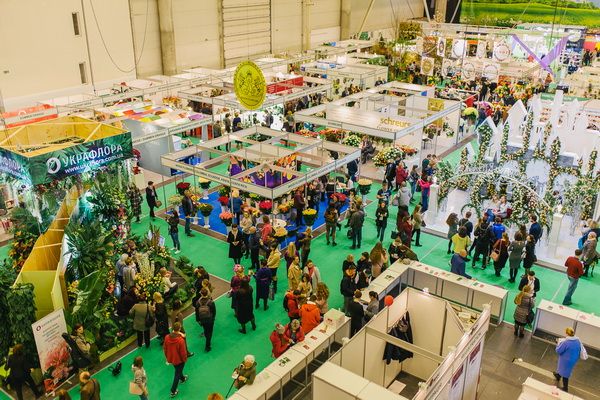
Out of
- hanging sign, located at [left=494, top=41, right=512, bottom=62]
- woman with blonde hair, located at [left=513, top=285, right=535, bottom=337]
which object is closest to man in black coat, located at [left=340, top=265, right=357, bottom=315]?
woman with blonde hair, located at [left=513, top=285, right=535, bottom=337]

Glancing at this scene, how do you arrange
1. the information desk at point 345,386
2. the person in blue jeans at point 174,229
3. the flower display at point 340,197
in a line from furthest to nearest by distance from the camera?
the flower display at point 340,197 < the person in blue jeans at point 174,229 < the information desk at point 345,386

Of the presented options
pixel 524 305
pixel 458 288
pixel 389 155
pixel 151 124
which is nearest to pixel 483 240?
pixel 458 288

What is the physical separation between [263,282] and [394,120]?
7590mm

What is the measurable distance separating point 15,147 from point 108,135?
158 centimetres

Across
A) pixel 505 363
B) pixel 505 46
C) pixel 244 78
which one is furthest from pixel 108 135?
pixel 505 46

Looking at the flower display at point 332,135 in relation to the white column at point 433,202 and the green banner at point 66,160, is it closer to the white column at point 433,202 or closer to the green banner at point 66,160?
the white column at point 433,202

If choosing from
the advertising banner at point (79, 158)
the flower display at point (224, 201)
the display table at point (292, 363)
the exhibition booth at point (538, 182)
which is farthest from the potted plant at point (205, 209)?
the display table at point (292, 363)

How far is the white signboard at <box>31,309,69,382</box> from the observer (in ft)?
23.7

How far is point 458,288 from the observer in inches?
361

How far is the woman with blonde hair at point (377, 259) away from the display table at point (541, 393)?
3335mm

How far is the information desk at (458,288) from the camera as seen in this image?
8.82 m

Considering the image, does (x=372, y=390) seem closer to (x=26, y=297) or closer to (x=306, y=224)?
(x=26, y=297)

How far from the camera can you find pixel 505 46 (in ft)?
66.1

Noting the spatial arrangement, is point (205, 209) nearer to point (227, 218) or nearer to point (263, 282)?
point (227, 218)
